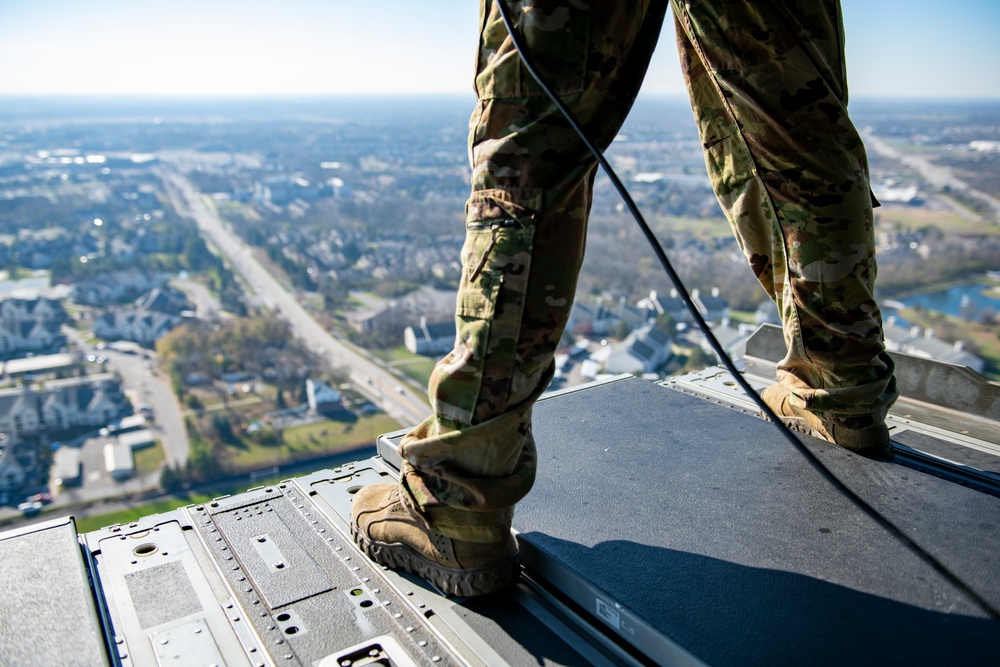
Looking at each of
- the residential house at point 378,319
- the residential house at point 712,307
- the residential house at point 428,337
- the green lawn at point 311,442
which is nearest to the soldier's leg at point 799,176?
the residential house at point 712,307

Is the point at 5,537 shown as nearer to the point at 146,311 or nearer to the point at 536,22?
the point at 536,22

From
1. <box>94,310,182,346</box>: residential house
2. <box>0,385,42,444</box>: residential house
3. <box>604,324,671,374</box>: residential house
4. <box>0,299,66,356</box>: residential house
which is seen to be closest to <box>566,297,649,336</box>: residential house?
<box>604,324,671,374</box>: residential house

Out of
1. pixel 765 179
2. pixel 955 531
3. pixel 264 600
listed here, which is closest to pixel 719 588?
pixel 955 531

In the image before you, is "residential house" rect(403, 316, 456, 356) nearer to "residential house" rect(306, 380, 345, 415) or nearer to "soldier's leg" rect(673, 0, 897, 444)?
"residential house" rect(306, 380, 345, 415)

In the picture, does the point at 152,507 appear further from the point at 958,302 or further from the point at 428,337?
the point at 958,302

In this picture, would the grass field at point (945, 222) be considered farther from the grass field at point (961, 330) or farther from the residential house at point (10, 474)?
the residential house at point (10, 474)

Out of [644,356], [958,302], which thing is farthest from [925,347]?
[958,302]
